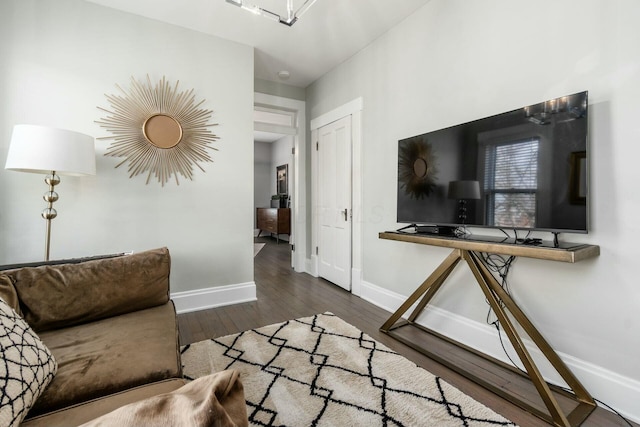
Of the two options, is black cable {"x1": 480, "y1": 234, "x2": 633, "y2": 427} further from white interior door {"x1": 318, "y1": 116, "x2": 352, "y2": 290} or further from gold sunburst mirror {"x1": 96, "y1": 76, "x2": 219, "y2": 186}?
gold sunburst mirror {"x1": 96, "y1": 76, "x2": 219, "y2": 186}

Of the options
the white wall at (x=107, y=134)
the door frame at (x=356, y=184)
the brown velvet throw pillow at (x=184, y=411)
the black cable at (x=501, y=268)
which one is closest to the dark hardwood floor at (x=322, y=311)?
the black cable at (x=501, y=268)

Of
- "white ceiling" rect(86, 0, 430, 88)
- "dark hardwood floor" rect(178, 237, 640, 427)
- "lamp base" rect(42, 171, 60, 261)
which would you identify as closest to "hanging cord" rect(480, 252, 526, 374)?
"dark hardwood floor" rect(178, 237, 640, 427)

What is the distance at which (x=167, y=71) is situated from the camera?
9.13 ft

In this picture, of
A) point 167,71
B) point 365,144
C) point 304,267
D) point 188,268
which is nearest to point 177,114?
point 167,71

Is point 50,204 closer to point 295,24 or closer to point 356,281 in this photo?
point 295,24

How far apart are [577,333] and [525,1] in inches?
79.6

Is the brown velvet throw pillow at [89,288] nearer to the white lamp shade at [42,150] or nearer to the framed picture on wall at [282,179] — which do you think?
the white lamp shade at [42,150]

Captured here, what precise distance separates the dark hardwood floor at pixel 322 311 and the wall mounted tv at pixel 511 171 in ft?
3.04

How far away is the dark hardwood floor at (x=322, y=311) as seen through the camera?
1.58 meters

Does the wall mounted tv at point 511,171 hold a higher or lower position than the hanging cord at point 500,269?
higher

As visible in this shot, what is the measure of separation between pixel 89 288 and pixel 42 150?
3.20 ft

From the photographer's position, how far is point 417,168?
2361mm

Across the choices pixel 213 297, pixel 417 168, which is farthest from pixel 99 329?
pixel 417 168

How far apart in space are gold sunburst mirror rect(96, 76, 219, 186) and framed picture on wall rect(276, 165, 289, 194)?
4893 mm
